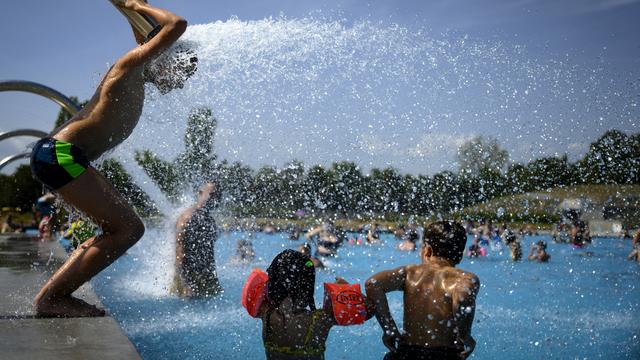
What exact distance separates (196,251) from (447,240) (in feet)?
15.1

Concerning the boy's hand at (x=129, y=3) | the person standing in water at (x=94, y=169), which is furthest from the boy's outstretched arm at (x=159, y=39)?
the boy's hand at (x=129, y=3)

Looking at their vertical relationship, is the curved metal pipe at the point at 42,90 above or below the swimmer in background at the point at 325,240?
above

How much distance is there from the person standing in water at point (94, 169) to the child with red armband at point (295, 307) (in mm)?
966

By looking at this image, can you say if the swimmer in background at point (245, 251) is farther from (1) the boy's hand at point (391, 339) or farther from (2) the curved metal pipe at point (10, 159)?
(1) the boy's hand at point (391, 339)

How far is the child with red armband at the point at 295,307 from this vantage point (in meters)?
2.72

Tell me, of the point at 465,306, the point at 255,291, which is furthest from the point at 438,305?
the point at 255,291

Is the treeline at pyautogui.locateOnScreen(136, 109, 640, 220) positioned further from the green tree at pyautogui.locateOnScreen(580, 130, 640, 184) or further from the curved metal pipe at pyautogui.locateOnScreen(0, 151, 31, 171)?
the curved metal pipe at pyautogui.locateOnScreen(0, 151, 31, 171)

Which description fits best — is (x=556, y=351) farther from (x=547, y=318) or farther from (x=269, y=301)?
(x=269, y=301)

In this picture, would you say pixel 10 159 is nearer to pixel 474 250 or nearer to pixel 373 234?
pixel 474 250

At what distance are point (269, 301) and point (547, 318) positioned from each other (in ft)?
19.1

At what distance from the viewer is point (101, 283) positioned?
8727 mm

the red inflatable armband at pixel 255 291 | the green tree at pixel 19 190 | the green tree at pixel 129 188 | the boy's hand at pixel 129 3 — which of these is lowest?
the green tree at pixel 19 190

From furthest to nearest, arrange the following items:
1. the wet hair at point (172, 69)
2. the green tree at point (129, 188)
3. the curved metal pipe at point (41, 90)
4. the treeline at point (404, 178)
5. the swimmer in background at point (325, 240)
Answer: the swimmer in background at point (325, 240) → the green tree at point (129, 188) → the treeline at point (404, 178) → the curved metal pipe at point (41, 90) → the wet hair at point (172, 69)

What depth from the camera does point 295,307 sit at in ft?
9.20
